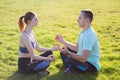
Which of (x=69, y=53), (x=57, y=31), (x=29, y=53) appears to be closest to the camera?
(x=69, y=53)

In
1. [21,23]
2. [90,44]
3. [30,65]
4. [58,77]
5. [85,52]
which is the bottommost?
[58,77]

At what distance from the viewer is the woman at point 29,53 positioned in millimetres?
7059

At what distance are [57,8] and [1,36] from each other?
8219 millimetres

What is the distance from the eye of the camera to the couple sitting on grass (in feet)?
22.2

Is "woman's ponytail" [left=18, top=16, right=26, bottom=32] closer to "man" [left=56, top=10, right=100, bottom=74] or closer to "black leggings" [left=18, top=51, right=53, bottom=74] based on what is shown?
"black leggings" [left=18, top=51, right=53, bottom=74]

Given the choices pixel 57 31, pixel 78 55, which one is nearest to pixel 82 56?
pixel 78 55

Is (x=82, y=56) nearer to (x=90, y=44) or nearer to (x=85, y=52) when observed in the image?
(x=85, y=52)

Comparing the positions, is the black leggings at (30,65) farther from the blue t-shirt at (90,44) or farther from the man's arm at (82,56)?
the blue t-shirt at (90,44)

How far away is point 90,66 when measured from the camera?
7.16 meters

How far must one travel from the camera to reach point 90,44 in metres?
6.76

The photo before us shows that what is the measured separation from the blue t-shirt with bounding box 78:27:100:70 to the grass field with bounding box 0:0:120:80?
1.33ft

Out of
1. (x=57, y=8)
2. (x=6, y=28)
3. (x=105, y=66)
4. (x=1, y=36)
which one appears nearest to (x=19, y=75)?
(x=105, y=66)

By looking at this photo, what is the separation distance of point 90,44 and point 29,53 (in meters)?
1.47

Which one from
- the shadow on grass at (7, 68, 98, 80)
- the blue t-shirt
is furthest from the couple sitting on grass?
the shadow on grass at (7, 68, 98, 80)
